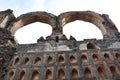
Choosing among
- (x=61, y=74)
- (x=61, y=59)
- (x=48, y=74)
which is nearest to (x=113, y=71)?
(x=61, y=74)

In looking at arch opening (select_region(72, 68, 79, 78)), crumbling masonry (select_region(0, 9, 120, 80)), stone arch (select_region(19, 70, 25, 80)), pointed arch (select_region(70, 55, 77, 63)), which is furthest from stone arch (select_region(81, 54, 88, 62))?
stone arch (select_region(19, 70, 25, 80))

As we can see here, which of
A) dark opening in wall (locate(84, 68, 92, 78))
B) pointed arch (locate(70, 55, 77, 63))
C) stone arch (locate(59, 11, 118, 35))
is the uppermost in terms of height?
stone arch (locate(59, 11, 118, 35))

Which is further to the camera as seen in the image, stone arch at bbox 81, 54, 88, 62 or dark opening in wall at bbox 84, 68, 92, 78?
stone arch at bbox 81, 54, 88, 62

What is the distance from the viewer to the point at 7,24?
10289 mm

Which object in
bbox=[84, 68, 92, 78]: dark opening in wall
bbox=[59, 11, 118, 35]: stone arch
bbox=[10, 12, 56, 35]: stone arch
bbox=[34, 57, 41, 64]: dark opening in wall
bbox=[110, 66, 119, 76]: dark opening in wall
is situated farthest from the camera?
bbox=[10, 12, 56, 35]: stone arch

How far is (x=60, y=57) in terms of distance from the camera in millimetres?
7551

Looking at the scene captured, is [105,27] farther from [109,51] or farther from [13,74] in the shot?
[13,74]

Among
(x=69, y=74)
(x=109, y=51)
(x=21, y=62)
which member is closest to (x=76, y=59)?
(x=69, y=74)

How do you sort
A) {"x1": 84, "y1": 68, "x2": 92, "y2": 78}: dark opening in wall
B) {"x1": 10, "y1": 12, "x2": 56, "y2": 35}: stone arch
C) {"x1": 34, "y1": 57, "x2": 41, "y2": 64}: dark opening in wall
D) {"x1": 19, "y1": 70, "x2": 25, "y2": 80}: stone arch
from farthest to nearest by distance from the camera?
1. {"x1": 10, "y1": 12, "x2": 56, "y2": 35}: stone arch
2. {"x1": 34, "y1": 57, "x2": 41, "y2": 64}: dark opening in wall
3. {"x1": 19, "y1": 70, "x2": 25, "y2": 80}: stone arch
4. {"x1": 84, "y1": 68, "x2": 92, "y2": 78}: dark opening in wall

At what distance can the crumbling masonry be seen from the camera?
22.1 feet

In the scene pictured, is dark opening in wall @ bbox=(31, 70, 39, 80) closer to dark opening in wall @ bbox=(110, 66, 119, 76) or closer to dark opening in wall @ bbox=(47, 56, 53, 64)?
dark opening in wall @ bbox=(47, 56, 53, 64)

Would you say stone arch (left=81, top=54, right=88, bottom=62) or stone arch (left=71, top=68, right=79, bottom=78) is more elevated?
stone arch (left=81, top=54, right=88, bottom=62)

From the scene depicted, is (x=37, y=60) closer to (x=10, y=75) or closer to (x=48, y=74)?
(x=48, y=74)

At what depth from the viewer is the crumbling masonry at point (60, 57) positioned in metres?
6.74
